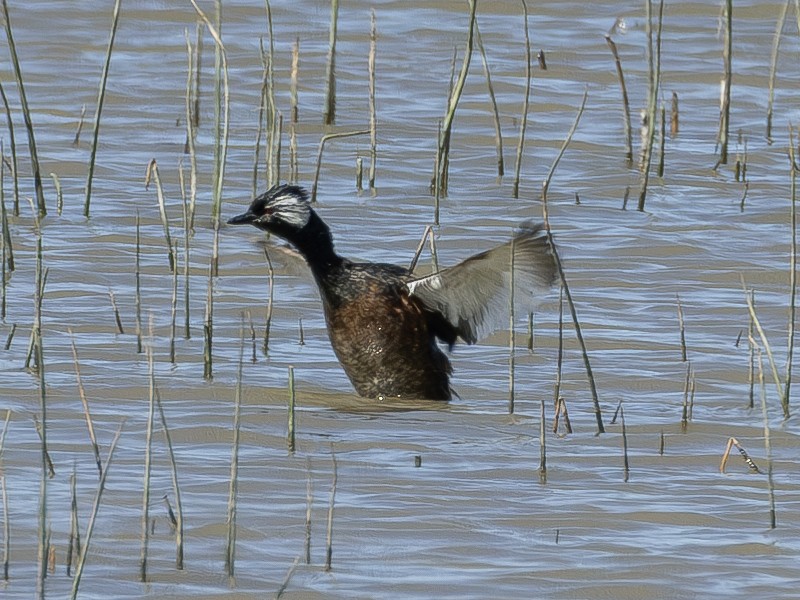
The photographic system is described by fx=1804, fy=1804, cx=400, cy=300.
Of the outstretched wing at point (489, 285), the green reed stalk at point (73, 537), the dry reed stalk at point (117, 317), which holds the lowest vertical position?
the dry reed stalk at point (117, 317)

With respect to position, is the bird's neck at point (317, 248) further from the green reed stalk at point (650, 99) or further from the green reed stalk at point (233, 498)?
the green reed stalk at point (650, 99)

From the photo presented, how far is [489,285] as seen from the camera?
708cm

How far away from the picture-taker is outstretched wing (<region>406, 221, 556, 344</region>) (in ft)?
22.4

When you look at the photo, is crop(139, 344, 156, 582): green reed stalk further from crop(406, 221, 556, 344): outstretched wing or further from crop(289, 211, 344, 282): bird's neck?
crop(289, 211, 344, 282): bird's neck

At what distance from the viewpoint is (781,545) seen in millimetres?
5551

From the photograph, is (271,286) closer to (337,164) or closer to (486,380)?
(486,380)

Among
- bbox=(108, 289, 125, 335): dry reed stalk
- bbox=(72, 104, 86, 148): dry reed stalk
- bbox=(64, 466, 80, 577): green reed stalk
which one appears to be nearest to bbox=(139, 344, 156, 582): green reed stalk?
bbox=(64, 466, 80, 577): green reed stalk

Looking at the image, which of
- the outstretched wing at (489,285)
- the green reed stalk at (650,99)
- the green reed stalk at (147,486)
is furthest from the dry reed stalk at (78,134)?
the green reed stalk at (147,486)

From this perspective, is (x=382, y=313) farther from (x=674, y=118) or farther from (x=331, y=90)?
(x=674, y=118)

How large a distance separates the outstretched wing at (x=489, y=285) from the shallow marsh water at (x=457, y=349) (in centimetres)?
38

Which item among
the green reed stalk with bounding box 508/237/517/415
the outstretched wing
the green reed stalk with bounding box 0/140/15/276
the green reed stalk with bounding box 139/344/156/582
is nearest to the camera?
the green reed stalk with bounding box 139/344/156/582

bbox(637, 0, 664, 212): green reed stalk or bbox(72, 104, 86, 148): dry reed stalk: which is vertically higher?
bbox(637, 0, 664, 212): green reed stalk

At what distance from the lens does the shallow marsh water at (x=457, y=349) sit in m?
5.48

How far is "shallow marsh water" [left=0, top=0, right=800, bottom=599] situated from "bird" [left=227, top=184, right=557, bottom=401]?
16cm
